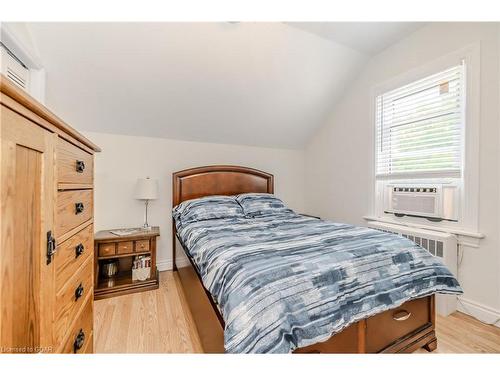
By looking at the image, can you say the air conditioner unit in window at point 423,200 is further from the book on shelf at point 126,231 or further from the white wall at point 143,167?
the book on shelf at point 126,231

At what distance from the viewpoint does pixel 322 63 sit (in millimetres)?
2619

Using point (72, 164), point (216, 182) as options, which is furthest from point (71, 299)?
point (216, 182)

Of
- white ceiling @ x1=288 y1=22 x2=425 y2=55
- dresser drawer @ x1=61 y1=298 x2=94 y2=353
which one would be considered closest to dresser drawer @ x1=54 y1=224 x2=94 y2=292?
dresser drawer @ x1=61 y1=298 x2=94 y2=353

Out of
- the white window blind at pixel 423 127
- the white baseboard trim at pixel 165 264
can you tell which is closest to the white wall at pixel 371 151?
the white window blind at pixel 423 127

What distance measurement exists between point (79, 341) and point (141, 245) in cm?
157

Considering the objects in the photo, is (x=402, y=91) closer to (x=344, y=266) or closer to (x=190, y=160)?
(x=344, y=266)

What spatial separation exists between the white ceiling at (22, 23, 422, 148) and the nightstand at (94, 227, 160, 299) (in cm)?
122

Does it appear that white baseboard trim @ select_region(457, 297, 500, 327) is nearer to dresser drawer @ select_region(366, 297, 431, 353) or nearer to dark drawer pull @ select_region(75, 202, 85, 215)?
dresser drawer @ select_region(366, 297, 431, 353)

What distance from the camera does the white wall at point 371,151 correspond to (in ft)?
5.87

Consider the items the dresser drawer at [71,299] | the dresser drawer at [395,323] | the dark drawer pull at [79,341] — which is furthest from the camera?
the dresser drawer at [395,323]

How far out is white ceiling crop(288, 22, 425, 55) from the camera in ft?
7.25

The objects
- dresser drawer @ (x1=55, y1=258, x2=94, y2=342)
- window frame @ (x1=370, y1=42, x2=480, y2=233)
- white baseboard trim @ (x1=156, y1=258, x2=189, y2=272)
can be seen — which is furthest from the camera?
white baseboard trim @ (x1=156, y1=258, x2=189, y2=272)

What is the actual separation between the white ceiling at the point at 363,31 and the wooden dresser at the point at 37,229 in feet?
7.61
